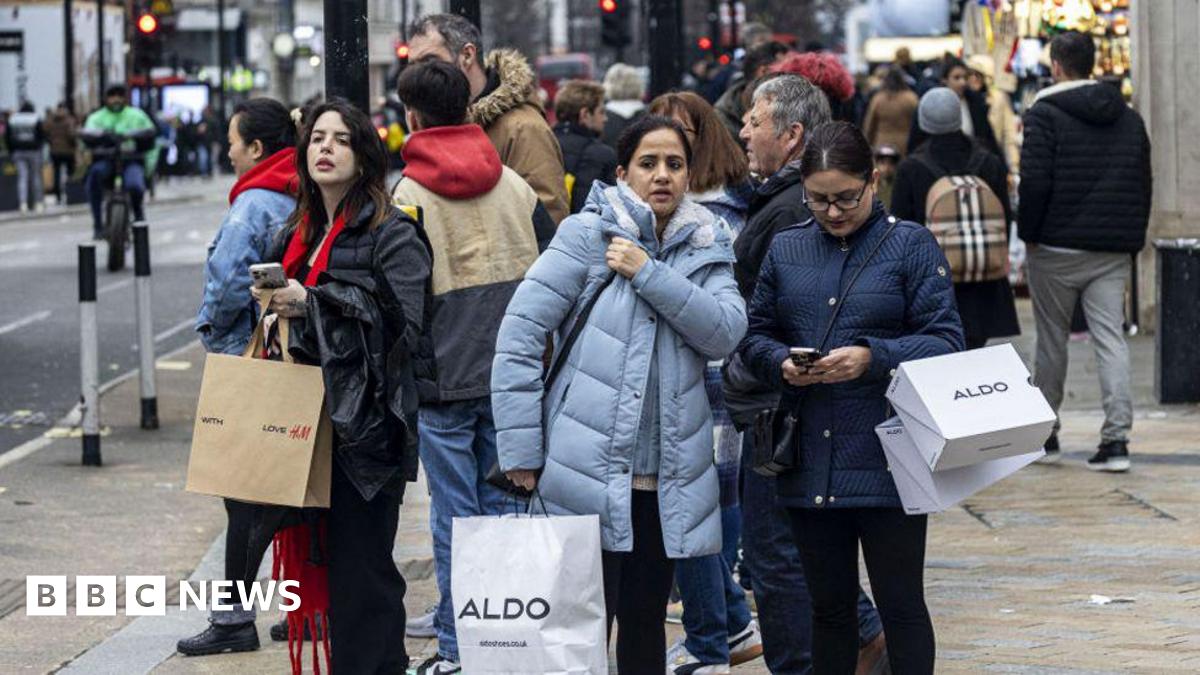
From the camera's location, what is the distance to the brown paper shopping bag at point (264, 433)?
6168 millimetres

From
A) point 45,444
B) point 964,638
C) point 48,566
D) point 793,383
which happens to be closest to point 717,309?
point 793,383

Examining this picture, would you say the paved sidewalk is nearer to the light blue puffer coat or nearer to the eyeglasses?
the light blue puffer coat

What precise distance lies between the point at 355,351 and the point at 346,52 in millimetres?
2448

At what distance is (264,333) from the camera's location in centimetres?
633

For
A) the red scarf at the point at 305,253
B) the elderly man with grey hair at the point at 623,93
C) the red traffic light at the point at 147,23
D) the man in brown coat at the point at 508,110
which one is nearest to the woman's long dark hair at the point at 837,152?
the red scarf at the point at 305,253

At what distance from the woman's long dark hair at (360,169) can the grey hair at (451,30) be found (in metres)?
1.41

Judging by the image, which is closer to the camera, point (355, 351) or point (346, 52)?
point (355, 351)

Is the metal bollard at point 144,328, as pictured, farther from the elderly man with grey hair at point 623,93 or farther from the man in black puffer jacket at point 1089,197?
the man in black puffer jacket at point 1089,197

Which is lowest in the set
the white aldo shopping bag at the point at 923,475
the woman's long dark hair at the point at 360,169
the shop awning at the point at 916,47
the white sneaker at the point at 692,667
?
the white sneaker at the point at 692,667

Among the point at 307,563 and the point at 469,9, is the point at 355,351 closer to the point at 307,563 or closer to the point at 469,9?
the point at 307,563

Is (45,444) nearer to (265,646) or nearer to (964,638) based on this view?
(265,646)

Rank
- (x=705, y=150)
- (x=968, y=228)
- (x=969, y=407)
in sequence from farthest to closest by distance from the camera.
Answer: (x=968, y=228) → (x=705, y=150) → (x=969, y=407)

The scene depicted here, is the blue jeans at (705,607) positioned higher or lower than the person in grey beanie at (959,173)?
lower

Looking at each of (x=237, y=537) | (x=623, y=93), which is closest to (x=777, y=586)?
(x=237, y=537)
